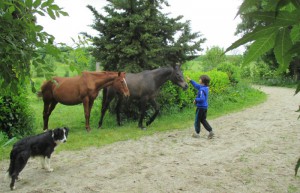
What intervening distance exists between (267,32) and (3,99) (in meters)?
8.33

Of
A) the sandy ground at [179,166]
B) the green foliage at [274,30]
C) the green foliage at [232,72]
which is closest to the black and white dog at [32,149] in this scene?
the sandy ground at [179,166]

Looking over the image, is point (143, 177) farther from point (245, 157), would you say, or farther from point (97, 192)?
point (245, 157)

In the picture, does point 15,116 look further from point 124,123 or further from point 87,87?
point 124,123

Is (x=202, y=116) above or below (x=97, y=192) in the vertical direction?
above

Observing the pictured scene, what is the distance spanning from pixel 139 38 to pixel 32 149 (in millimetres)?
6064

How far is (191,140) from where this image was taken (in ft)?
27.5

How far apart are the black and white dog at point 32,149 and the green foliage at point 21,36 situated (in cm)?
299

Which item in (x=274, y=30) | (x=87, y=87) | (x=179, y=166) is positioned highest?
(x=274, y=30)

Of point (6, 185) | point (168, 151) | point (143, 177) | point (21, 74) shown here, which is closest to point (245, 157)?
A: point (168, 151)

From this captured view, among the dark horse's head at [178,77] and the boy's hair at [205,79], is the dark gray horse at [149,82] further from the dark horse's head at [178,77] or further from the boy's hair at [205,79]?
the boy's hair at [205,79]

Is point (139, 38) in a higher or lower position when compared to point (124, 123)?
higher

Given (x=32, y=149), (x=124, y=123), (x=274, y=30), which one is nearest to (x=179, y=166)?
(x=32, y=149)

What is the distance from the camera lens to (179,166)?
6137 millimetres

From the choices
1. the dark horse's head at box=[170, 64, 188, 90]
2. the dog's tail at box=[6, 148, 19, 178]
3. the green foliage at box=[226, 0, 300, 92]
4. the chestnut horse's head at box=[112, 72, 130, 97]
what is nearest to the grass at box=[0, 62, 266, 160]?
the chestnut horse's head at box=[112, 72, 130, 97]
